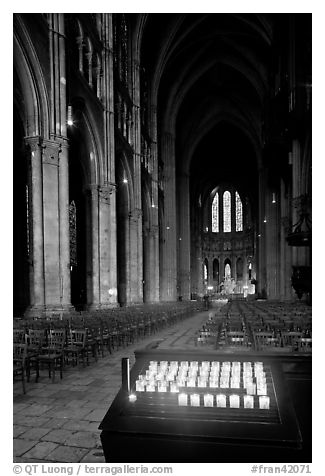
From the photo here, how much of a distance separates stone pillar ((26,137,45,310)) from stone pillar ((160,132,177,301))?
27.5 metres

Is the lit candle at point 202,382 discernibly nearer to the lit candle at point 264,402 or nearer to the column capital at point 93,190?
the lit candle at point 264,402

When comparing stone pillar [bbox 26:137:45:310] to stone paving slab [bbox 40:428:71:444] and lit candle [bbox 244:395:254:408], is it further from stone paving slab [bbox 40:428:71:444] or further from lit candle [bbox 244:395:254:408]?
lit candle [bbox 244:395:254:408]

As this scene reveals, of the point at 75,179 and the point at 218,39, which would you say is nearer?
the point at 75,179

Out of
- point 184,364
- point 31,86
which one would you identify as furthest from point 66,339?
point 31,86

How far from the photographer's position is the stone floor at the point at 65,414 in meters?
4.11

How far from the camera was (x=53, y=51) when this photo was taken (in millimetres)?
16234

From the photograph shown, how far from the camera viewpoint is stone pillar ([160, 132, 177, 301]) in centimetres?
4281

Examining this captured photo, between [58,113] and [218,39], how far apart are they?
99.1 feet

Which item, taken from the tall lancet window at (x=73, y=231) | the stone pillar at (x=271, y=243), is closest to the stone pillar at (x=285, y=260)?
the stone pillar at (x=271, y=243)

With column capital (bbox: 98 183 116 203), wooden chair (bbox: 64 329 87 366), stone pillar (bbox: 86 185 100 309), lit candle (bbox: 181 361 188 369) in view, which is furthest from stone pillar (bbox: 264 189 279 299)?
lit candle (bbox: 181 361 188 369)
